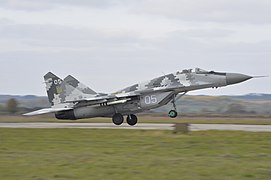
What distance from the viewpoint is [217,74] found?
3089cm

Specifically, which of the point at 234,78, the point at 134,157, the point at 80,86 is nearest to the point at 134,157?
the point at 134,157

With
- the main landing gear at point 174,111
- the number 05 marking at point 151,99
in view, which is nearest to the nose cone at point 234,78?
the main landing gear at point 174,111

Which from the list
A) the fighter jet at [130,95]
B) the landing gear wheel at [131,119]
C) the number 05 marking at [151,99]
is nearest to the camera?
the fighter jet at [130,95]

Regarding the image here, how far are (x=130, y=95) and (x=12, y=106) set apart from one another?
1093 inches

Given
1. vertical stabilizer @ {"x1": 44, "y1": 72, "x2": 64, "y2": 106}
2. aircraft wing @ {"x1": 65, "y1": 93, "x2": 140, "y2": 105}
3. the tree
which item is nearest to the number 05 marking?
aircraft wing @ {"x1": 65, "y1": 93, "x2": 140, "y2": 105}

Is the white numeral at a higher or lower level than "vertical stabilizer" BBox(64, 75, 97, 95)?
higher

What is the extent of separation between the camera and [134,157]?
15266 mm

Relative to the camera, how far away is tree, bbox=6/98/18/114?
55438mm

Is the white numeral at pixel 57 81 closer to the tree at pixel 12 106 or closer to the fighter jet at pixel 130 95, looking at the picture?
the fighter jet at pixel 130 95

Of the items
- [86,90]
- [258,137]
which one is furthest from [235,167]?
[86,90]

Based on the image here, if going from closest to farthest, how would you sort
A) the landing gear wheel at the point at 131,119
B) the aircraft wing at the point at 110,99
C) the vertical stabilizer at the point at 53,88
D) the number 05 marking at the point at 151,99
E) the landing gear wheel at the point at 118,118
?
1. the aircraft wing at the point at 110,99
2. the number 05 marking at the point at 151,99
3. the landing gear wheel at the point at 118,118
4. the landing gear wheel at the point at 131,119
5. the vertical stabilizer at the point at 53,88

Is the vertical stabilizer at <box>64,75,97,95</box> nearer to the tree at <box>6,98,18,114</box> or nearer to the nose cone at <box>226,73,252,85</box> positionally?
the nose cone at <box>226,73,252,85</box>

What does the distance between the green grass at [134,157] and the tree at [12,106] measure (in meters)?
33.5

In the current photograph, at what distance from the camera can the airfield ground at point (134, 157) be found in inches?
484
